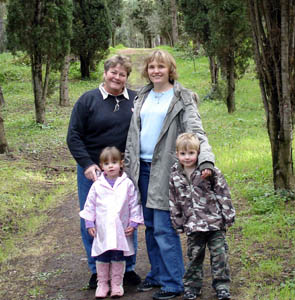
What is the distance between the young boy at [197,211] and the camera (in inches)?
157

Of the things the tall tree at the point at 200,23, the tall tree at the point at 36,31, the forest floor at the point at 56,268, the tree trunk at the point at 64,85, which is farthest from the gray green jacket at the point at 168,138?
the tall tree at the point at 200,23

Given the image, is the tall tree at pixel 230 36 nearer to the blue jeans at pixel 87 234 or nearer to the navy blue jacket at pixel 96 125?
the navy blue jacket at pixel 96 125

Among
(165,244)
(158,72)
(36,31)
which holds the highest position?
(36,31)

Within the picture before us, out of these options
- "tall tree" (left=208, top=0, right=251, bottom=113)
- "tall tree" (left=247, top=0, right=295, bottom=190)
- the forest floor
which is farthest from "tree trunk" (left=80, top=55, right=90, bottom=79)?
"tall tree" (left=247, top=0, right=295, bottom=190)

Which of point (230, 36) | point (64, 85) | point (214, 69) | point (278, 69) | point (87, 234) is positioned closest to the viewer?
point (87, 234)

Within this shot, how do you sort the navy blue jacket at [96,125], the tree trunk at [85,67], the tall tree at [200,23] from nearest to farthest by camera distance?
the navy blue jacket at [96,125], the tall tree at [200,23], the tree trunk at [85,67]

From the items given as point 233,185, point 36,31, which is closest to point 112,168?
point 233,185

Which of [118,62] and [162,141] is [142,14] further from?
[162,141]

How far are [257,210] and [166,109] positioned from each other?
2737 mm

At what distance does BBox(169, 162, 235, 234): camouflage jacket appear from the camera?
4.00 metres

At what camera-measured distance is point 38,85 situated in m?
14.8

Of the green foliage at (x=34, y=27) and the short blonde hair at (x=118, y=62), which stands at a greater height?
the green foliage at (x=34, y=27)

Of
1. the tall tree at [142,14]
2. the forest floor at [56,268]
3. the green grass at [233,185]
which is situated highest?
the tall tree at [142,14]

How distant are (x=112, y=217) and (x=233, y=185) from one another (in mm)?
3986
